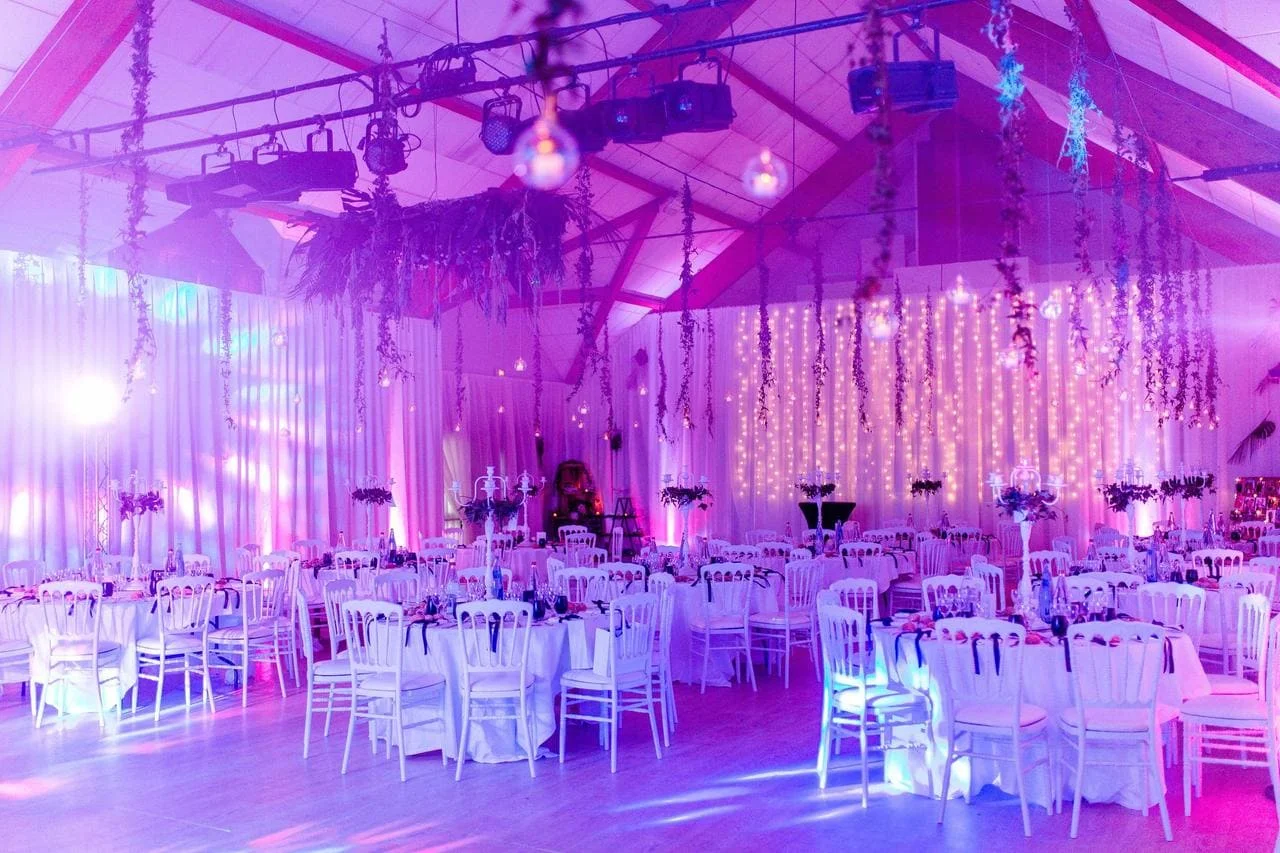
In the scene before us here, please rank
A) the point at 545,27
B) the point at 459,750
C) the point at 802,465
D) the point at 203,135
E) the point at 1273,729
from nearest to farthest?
1. the point at 545,27
2. the point at 1273,729
3. the point at 459,750
4. the point at 203,135
5. the point at 802,465

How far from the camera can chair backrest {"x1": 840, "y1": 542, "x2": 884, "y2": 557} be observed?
1067 cm

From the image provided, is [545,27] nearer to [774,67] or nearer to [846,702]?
[846,702]

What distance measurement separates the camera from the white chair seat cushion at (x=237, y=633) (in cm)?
790

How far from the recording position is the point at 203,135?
35.1ft

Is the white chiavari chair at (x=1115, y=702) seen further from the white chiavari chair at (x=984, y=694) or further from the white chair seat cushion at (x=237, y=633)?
the white chair seat cushion at (x=237, y=633)

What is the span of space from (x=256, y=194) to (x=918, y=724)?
631 centimetres

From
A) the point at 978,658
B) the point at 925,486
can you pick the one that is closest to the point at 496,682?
the point at 978,658

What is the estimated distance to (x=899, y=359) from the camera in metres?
15.4

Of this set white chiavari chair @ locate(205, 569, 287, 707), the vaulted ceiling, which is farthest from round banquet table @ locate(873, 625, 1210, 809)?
white chiavari chair @ locate(205, 569, 287, 707)

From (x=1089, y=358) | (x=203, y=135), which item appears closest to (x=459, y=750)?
(x=203, y=135)

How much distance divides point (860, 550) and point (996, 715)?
5935 mm

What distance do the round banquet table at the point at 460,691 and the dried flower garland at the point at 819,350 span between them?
28.0 ft

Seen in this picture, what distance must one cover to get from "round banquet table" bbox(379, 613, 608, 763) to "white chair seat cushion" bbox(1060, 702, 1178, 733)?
255 centimetres

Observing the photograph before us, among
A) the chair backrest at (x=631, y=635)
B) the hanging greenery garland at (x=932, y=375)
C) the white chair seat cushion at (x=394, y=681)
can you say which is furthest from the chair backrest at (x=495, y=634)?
the hanging greenery garland at (x=932, y=375)
